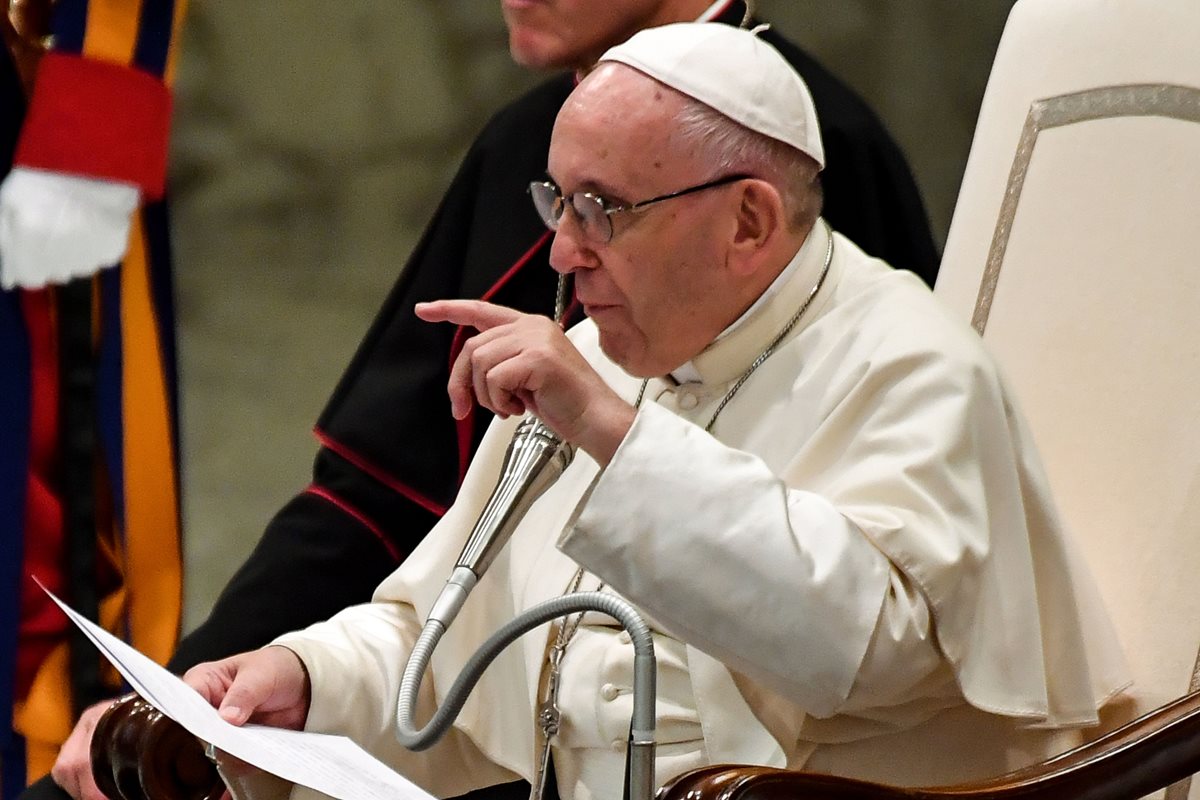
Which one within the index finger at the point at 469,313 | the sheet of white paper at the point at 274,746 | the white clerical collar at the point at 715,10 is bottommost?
the sheet of white paper at the point at 274,746

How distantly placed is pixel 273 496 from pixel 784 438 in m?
3.02

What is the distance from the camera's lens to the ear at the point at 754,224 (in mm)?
2016

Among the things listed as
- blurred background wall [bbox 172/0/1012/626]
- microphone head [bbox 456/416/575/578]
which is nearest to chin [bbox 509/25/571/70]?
microphone head [bbox 456/416/575/578]

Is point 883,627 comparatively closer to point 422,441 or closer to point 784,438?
point 784,438

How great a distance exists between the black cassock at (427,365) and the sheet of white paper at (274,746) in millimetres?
966

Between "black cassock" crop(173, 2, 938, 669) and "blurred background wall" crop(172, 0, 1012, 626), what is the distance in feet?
5.54

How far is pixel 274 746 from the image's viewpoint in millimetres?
1793

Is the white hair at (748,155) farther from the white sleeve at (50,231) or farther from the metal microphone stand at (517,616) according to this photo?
the white sleeve at (50,231)

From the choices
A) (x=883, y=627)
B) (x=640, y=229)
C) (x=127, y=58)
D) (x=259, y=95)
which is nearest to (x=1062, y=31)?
(x=640, y=229)

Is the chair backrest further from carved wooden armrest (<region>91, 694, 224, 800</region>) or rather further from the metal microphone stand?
carved wooden armrest (<region>91, 694, 224, 800</region>)

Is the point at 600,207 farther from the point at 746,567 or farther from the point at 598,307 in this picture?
the point at 746,567

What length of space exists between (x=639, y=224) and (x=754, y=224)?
0.45 feet

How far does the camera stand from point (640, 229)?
2000 mm

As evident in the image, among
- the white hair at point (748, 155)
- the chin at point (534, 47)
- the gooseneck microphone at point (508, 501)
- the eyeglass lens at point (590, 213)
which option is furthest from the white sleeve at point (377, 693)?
the chin at point (534, 47)
